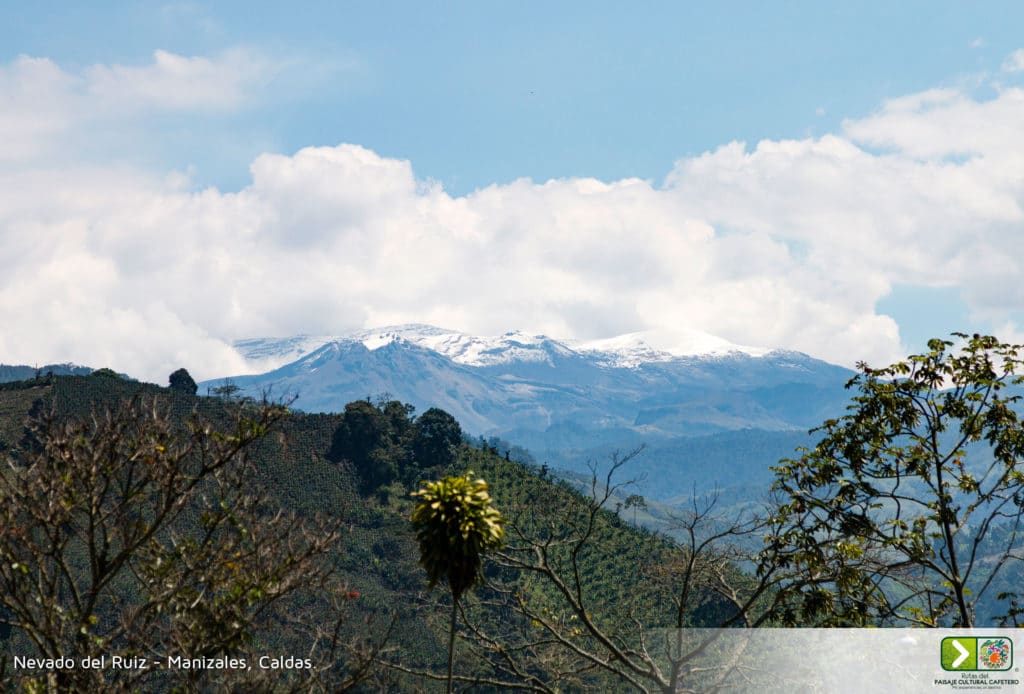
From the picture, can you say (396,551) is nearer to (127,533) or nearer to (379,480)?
(379,480)

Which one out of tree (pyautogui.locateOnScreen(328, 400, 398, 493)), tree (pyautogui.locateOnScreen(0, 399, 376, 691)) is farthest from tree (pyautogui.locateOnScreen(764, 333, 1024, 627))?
tree (pyautogui.locateOnScreen(328, 400, 398, 493))

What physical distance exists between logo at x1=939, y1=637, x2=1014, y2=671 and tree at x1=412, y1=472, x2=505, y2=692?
11.1m

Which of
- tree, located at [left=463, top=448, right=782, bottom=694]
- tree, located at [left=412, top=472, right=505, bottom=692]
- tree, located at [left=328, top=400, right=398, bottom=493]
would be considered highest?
tree, located at [left=328, top=400, right=398, bottom=493]

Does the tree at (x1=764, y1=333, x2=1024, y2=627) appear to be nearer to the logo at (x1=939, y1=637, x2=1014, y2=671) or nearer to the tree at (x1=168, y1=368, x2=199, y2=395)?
the logo at (x1=939, y1=637, x2=1014, y2=671)

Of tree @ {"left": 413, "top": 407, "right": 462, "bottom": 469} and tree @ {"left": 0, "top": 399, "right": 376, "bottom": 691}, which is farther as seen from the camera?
tree @ {"left": 413, "top": 407, "right": 462, "bottom": 469}

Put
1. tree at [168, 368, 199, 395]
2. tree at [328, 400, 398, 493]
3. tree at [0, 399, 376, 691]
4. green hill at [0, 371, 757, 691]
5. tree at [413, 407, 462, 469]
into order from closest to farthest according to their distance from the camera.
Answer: tree at [0, 399, 376, 691] < green hill at [0, 371, 757, 691] < tree at [328, 400, 398, 493] < tree at [413, 407, 462, 469] < tree at [168, 368, 199, 395]

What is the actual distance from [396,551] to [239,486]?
377ft

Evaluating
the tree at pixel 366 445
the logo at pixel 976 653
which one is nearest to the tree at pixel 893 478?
the logo at pixel 976 653

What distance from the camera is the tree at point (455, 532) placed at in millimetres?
20953

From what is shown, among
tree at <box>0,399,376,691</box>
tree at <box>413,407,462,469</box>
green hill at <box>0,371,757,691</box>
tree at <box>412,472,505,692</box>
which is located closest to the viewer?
tree at <box>0,399,376,691</box>

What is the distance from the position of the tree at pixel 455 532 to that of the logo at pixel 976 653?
437 inches

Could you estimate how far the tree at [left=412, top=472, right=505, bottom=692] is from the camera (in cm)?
2095

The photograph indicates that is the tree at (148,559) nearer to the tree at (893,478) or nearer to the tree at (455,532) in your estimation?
the tree at (455,532)

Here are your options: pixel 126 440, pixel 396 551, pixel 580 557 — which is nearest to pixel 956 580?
pixel 126 440
